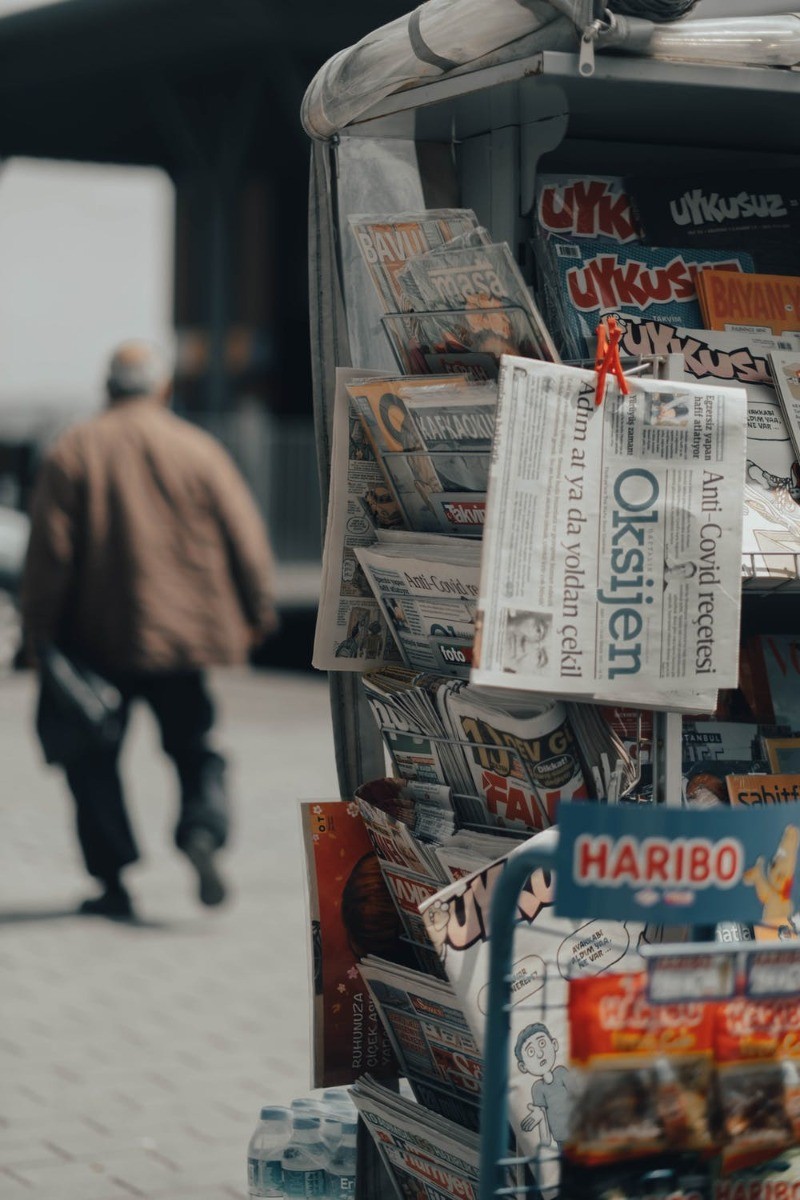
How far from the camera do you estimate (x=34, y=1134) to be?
13.9 ft

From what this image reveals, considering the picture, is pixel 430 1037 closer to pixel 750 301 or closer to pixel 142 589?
pixel 750 301

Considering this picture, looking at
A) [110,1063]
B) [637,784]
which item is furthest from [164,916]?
[637,784]

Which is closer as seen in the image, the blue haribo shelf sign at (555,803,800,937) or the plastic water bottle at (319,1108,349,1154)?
the blue haribo shelf sign at (555,803,800,937)

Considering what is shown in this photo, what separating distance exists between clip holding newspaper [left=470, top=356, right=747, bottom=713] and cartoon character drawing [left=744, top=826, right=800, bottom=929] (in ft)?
0.77

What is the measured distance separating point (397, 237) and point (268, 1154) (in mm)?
1456

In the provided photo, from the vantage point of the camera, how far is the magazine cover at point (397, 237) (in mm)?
2391

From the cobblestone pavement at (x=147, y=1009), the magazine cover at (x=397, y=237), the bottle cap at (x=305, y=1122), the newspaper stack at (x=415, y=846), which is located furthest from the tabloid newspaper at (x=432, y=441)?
the cobblestone pavement at (x=147, y=1009)

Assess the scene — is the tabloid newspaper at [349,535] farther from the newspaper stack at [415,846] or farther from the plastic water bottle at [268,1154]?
the plastic water bottle at [268,1154]

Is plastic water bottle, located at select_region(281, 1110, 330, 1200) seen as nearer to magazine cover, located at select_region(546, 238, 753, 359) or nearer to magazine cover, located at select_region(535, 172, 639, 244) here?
magazine cover, located at select_region(546, 238, 753, 359)

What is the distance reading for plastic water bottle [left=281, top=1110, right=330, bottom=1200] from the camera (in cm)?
296

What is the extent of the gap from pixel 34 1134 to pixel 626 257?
2.63 m

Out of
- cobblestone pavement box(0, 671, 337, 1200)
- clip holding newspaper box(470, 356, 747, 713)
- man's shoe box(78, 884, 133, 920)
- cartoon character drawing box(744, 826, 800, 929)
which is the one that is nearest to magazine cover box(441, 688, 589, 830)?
clip holding newspaper box(470, 356, 747, 713)

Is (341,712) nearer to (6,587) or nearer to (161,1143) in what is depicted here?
(161,1143)

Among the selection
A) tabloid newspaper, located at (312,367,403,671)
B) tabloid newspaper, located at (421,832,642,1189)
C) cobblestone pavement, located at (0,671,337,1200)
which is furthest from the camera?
cobblestone pavement, located at (0,671,337,1200)
